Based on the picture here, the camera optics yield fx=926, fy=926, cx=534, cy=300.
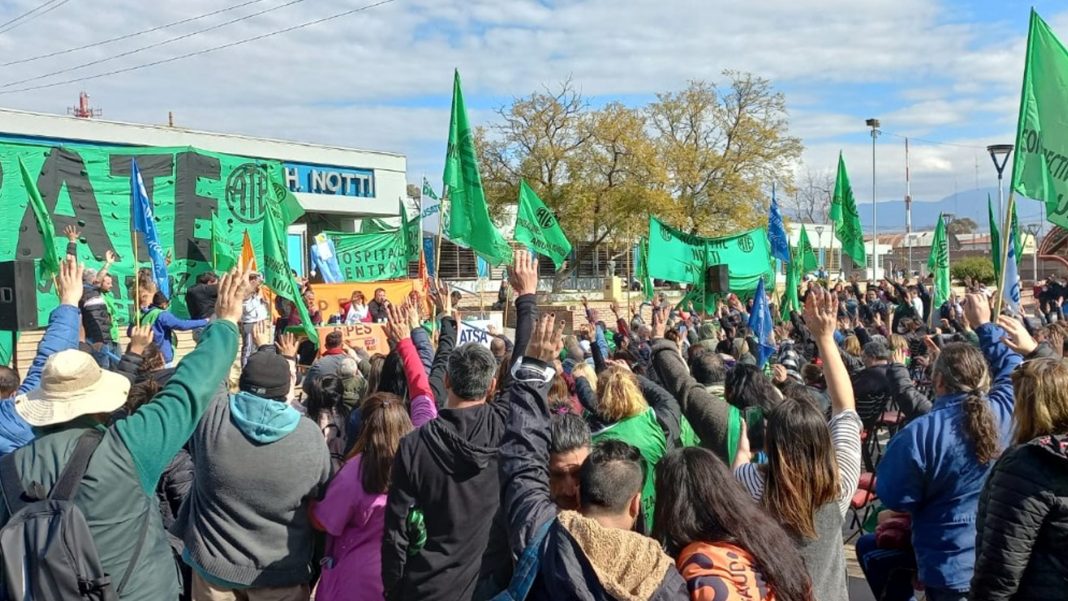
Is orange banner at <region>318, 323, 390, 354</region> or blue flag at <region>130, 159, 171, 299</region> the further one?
orange banner at <region>318, 323, 390, 354</region>

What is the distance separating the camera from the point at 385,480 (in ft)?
12.5

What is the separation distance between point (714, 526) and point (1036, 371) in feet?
4.71

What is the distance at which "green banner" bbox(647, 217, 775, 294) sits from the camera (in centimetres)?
1537

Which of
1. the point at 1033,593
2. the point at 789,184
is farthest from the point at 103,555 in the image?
the point at 789,184

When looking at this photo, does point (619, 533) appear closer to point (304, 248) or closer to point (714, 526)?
point (714, 526)

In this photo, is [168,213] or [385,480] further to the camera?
[168,213]

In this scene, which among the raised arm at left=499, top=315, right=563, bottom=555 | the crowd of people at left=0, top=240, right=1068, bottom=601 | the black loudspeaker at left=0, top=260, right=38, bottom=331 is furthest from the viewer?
the black loudspeaker at left=0, top=260, right=38, bottom=331

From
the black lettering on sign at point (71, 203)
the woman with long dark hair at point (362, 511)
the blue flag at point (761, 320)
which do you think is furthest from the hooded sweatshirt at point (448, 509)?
the black lettering on sign at point (71, 203)

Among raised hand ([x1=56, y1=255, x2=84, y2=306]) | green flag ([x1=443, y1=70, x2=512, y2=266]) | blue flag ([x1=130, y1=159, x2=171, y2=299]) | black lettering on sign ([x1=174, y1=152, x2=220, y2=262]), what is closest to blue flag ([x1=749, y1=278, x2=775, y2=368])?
green flag ([x1=443, y1=70, x2=512, y2=266])

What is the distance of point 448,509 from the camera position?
11.5 ft

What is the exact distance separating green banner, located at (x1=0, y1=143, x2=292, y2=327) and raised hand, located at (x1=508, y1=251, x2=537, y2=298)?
502 inches

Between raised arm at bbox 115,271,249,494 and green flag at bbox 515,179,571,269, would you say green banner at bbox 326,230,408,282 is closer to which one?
green flag at bbox 515,179,571,269

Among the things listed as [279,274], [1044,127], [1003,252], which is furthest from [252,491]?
[279,274]

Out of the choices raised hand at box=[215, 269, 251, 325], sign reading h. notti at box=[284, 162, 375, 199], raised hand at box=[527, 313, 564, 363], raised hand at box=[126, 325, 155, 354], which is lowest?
raised hand at box=[126, 325, 155, 354]
